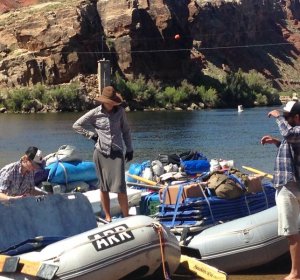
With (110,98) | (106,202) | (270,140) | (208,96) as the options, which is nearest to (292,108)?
(270,140)

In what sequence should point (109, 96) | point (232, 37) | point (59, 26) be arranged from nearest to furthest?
point (109, 96)
point (59, 26)
point (232, 37)

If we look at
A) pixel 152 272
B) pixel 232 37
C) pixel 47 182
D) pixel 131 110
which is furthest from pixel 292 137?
pixel 232 37

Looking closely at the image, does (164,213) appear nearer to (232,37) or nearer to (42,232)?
(42,232)

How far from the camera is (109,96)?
404 inches

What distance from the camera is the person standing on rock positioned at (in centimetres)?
1021

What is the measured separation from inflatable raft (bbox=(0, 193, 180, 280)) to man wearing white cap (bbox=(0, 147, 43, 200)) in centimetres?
40

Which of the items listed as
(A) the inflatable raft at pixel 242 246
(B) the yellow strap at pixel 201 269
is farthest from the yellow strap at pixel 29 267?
(A) the inflatable raft at pixel 242 246

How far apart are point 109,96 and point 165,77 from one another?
94.9 meters

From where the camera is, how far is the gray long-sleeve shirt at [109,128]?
1025 centimetres

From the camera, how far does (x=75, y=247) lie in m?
8.04

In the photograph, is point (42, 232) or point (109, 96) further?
point (109, 96)

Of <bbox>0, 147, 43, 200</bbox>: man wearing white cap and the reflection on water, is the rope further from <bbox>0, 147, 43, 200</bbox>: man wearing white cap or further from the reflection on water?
the reflection on water

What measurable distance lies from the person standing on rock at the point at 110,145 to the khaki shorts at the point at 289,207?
9.42ft

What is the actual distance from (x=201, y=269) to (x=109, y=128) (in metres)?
2.50
